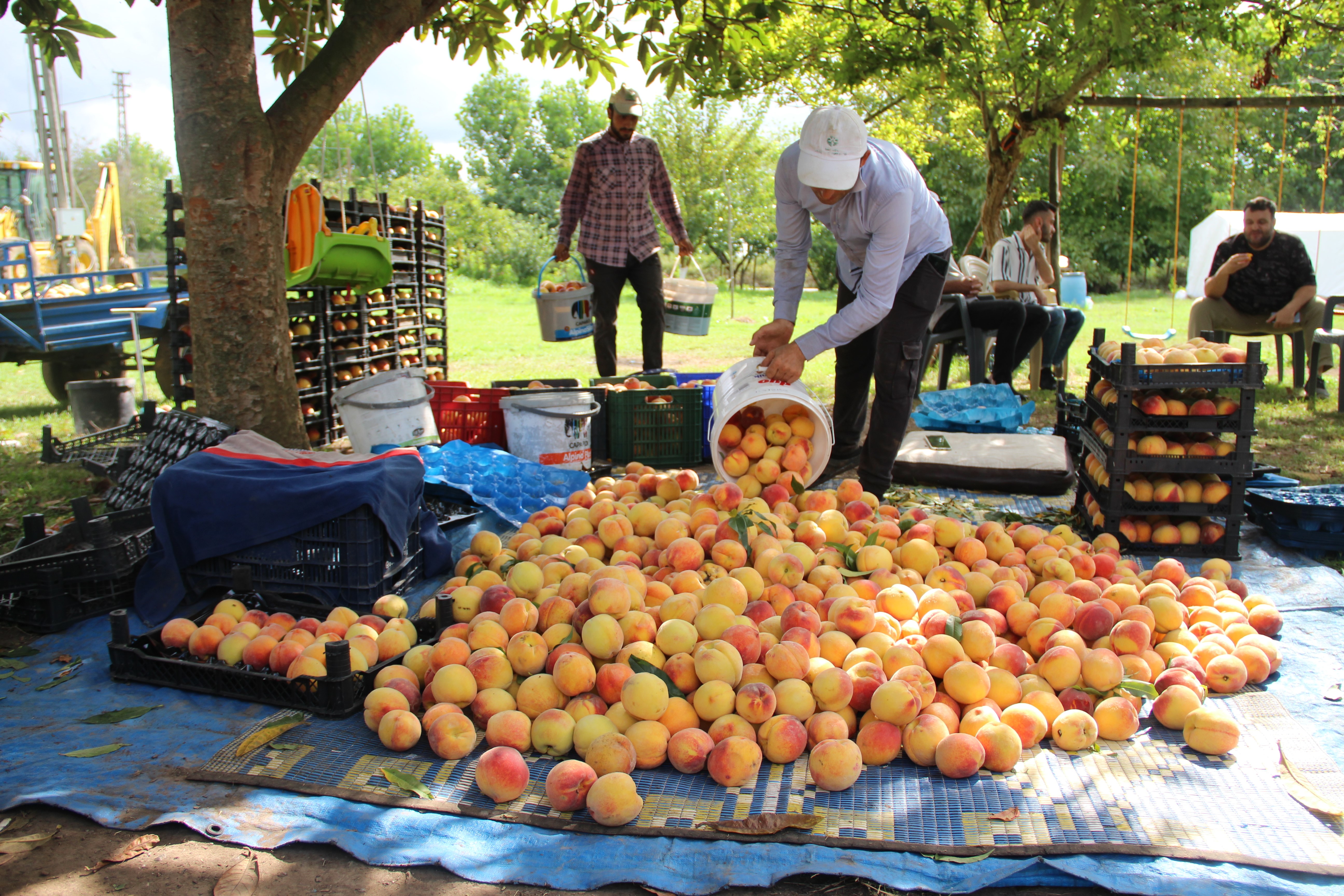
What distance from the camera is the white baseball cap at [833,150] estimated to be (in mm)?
3303

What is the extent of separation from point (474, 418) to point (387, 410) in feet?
2.25

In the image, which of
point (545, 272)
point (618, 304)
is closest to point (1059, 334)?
point (618, 304)

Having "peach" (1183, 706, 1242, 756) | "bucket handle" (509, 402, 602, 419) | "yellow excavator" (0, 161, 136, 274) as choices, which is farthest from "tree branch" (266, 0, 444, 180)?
"yellow excavator" (0, 161, 136, 274)

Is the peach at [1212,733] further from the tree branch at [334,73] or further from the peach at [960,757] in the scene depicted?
the tree branch at [334,73]

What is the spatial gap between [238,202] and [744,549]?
2.71 metres

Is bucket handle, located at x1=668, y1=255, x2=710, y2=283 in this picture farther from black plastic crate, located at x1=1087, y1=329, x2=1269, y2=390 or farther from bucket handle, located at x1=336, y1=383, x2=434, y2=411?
black plastic crate, located at x1=1087, y1=329, x2=1269, y2=390

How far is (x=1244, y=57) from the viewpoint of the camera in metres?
7.66

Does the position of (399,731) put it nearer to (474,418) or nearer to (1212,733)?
(1212,733)

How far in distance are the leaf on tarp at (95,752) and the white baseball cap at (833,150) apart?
286 cm

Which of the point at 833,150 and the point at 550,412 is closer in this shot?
the point at 833,150

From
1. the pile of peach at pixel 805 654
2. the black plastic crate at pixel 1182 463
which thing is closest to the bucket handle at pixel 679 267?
the black plastic crate at pixel 1182 463

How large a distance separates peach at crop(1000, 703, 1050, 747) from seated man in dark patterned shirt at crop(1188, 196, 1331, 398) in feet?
21.8

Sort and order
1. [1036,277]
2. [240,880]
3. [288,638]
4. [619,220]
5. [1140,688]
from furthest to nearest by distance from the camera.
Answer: [1036,277] < [619,220] < [288,638] < [1140,688] < [240,880]

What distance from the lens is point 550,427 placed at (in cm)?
477
